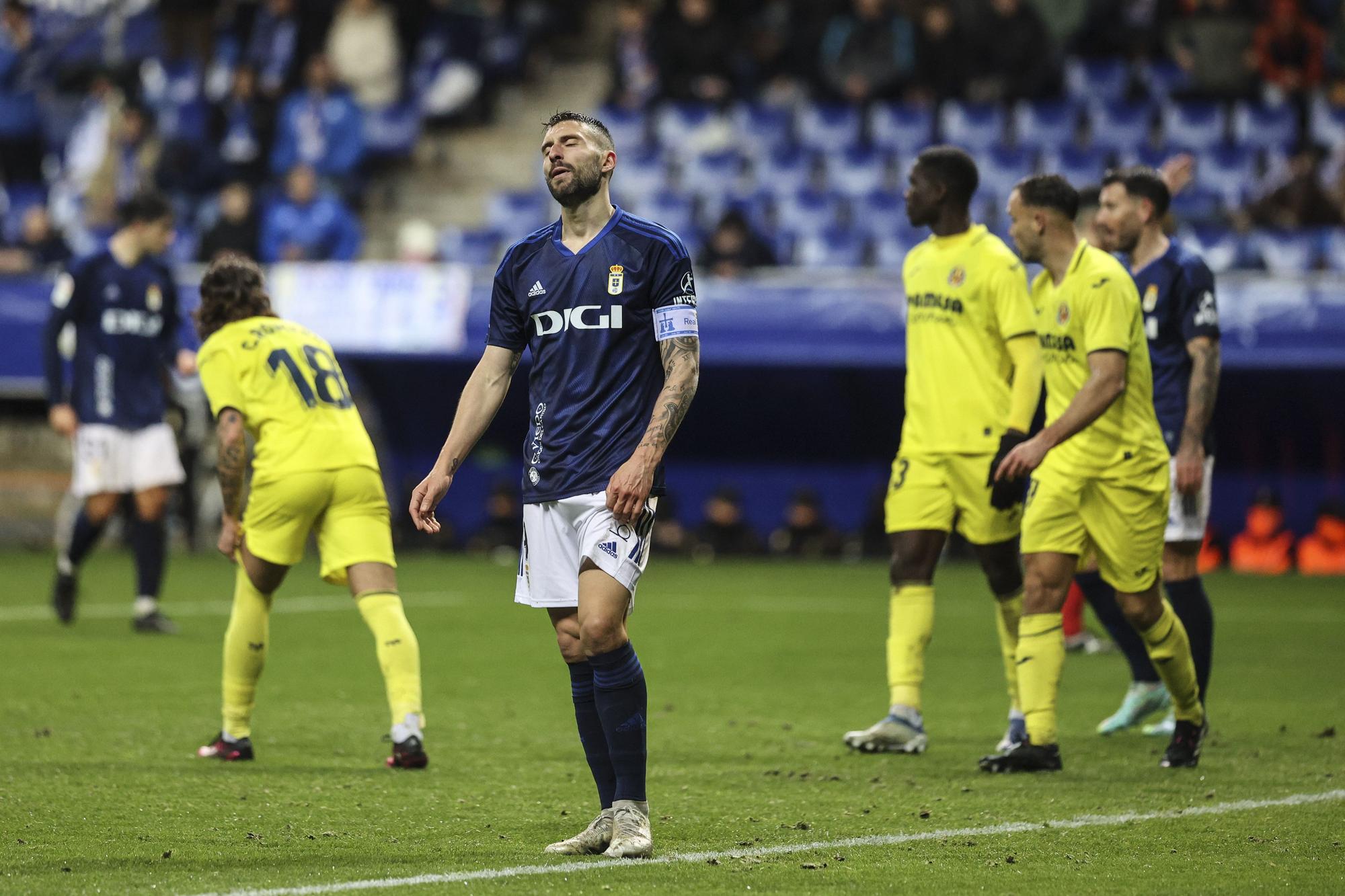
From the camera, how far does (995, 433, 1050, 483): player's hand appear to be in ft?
21.8

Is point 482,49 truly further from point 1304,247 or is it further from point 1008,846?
point 1008,846

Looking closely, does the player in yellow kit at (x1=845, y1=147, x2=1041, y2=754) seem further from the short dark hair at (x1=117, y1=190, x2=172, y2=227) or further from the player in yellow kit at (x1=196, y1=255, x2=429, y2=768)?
the short dark hair at (x1=117, y1=190, x2=172, y2=227)

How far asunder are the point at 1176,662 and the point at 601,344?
2775 millimetres

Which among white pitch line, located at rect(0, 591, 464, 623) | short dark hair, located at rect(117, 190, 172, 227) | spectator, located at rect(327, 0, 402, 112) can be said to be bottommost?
white pitch line, located at rect(0, 591, 464, 623)

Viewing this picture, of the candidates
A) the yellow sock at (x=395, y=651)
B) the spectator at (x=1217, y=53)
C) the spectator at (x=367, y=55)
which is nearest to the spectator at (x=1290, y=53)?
the spectator at (x=1217, y=53)

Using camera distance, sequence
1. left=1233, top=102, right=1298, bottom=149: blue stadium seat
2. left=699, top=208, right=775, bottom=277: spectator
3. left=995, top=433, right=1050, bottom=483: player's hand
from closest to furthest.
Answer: left=995, top=433, right=1050, bottom=483: player's hand
left=699, top=208, right=775, bottom=277: spectator
left=1233, top=102, right=1298, bottom=149: blue stadium seat

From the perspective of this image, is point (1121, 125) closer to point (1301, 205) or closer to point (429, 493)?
point (1301, 205)

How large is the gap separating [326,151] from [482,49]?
277 centimetres

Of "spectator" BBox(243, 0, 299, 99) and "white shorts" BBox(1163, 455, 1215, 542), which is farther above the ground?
"spectator" BBox(243, 0, 299, 99)

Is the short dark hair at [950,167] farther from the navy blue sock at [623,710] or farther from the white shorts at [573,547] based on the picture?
the navy blue sock at [623,710]

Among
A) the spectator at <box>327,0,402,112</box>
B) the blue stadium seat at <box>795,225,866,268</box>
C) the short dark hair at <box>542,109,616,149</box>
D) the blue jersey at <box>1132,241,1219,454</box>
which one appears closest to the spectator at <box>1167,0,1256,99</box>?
the blue stadium seat at <box>795,225,866,268</box>

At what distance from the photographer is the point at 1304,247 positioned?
16531 mm

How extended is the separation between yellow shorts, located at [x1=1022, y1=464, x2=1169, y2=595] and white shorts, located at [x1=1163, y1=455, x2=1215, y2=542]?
2.59 ft

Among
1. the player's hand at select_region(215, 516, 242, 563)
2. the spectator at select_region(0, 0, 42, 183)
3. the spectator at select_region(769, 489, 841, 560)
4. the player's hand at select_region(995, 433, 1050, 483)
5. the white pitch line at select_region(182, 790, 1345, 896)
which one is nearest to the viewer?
the white pitch line at select_region(182, 790, 1345, 896)
